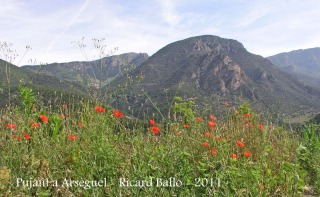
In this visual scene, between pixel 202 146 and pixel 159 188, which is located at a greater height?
pixel 202 146

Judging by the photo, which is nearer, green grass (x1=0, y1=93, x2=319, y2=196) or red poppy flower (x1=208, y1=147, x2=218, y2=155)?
green grass (x1=0, y1=93, x2=319, y2=196)

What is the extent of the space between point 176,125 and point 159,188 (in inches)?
72.7

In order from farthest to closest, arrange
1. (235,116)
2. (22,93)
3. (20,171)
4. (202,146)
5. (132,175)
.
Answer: (235,116) → (22,93) → (202,146) → (132,175) → (20,171)

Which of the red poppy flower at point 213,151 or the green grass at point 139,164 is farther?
the red poppy flower at point 213,151

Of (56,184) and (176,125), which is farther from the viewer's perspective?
(176,125)

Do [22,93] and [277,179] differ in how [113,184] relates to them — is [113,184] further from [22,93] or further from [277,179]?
[22,93]

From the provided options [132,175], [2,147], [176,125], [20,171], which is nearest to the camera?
[20,171]

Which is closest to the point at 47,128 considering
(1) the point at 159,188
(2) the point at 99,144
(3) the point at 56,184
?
(2) the point at 99,144

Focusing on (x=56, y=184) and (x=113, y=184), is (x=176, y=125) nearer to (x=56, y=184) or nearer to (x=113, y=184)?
(x=113, y=184)

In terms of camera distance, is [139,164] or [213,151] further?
[213,151]

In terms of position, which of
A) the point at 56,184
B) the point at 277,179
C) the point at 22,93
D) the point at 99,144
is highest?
the point at 22,93

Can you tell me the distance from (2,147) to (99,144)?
126 cm

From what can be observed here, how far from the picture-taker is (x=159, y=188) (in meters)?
3.65

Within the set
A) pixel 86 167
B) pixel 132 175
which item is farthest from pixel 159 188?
pixel 86 167
